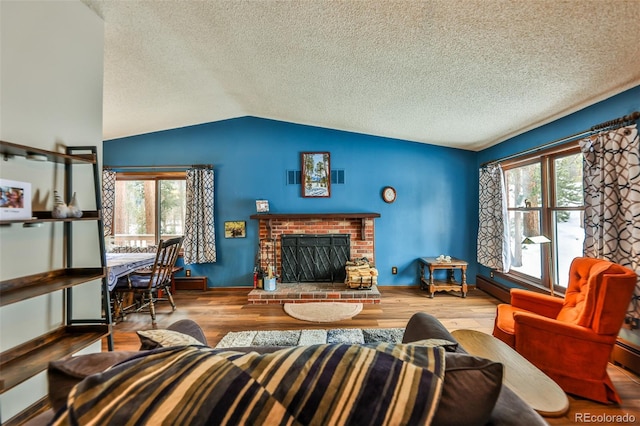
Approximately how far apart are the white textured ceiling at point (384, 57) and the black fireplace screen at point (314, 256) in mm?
1936

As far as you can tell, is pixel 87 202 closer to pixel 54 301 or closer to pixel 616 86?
pixel 54 301

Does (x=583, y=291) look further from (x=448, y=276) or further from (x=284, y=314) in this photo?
(x=284, y=314)

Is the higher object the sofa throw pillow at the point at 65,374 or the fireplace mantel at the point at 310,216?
the fireplace mantel at the point at 310,216

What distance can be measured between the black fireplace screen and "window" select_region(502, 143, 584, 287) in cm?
239

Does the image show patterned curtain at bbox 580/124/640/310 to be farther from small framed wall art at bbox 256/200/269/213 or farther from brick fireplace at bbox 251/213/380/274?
small framed wall art at bbox 256/200/269/213

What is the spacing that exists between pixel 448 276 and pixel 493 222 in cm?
111

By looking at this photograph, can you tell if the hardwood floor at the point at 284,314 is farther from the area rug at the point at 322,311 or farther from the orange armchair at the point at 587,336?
the orange armchair at the point at 587,336

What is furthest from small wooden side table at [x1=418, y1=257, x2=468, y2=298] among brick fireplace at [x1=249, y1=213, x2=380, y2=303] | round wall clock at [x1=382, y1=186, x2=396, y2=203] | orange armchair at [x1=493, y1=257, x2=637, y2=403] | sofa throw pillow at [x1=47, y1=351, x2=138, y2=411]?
sofa throw pillow at [x1=47, y1=351, x2=138, y2=411]

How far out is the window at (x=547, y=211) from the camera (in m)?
2.73

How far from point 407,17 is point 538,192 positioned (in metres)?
2.83

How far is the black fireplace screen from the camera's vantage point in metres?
4.11

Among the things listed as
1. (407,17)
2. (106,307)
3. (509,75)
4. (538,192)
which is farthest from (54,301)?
(538,192)

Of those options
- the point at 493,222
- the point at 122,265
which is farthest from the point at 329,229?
the point at 122,265

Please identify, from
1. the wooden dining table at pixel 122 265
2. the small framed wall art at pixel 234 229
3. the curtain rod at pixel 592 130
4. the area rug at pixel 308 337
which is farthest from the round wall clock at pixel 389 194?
the wooden dining table at pixel 122 265
